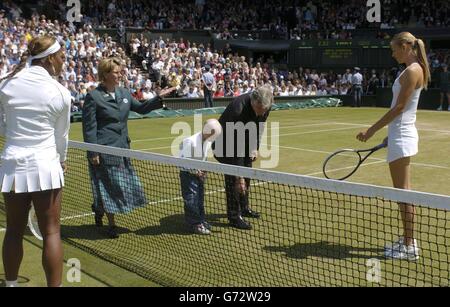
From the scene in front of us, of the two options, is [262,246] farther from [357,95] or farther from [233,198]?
[357,95]

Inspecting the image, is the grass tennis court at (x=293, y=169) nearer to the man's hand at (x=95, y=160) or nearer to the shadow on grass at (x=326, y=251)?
the shadow on grass at (x=326, y=251)

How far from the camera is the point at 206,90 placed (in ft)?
76.9

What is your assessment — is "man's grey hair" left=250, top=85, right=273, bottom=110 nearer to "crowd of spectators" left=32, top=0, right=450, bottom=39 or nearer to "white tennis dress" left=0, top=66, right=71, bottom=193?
"white tennis dress" left=0, top=66, right=71, bottom=193

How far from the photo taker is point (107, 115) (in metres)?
6.40

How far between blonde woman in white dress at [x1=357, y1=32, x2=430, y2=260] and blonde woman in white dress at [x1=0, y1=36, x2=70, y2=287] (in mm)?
3042

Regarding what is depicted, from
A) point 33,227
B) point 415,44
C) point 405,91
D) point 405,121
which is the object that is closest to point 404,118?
point 405,121

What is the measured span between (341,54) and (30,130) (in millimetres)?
30327

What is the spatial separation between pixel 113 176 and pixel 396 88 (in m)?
3.14

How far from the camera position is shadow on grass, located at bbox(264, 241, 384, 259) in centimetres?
561

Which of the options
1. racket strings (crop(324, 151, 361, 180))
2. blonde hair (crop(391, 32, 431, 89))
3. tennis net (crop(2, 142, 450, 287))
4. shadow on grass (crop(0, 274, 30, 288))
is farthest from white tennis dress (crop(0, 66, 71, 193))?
racket strings (crop(324, 151, 361, 180))

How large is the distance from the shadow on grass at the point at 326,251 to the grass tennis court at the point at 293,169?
0.01 metres

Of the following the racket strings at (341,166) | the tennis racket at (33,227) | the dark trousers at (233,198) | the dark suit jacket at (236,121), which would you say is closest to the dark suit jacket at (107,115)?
the dark suit jacket at (236,121)
